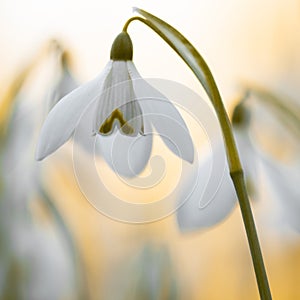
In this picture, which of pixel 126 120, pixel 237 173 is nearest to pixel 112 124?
pixel 126 120

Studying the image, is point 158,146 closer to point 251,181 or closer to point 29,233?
point 251,181

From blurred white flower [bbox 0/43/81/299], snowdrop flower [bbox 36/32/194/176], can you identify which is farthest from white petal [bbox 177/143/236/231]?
blurred white flower [bbox 0/43/81/299]

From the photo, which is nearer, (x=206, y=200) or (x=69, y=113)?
(x=69, y=113)

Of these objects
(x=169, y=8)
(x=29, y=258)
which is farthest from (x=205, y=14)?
(x=29, y=258)

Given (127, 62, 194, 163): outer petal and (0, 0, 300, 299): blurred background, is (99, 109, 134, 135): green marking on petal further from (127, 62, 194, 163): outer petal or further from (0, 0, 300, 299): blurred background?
(0, 0, 300, 299): blurred background

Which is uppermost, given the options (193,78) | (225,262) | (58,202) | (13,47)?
(13,47)

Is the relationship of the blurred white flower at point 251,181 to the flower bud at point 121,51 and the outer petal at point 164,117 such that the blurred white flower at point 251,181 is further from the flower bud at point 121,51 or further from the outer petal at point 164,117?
the flower bud at point 121,51

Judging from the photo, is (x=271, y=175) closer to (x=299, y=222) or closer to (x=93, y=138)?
(x=299, y=222)
